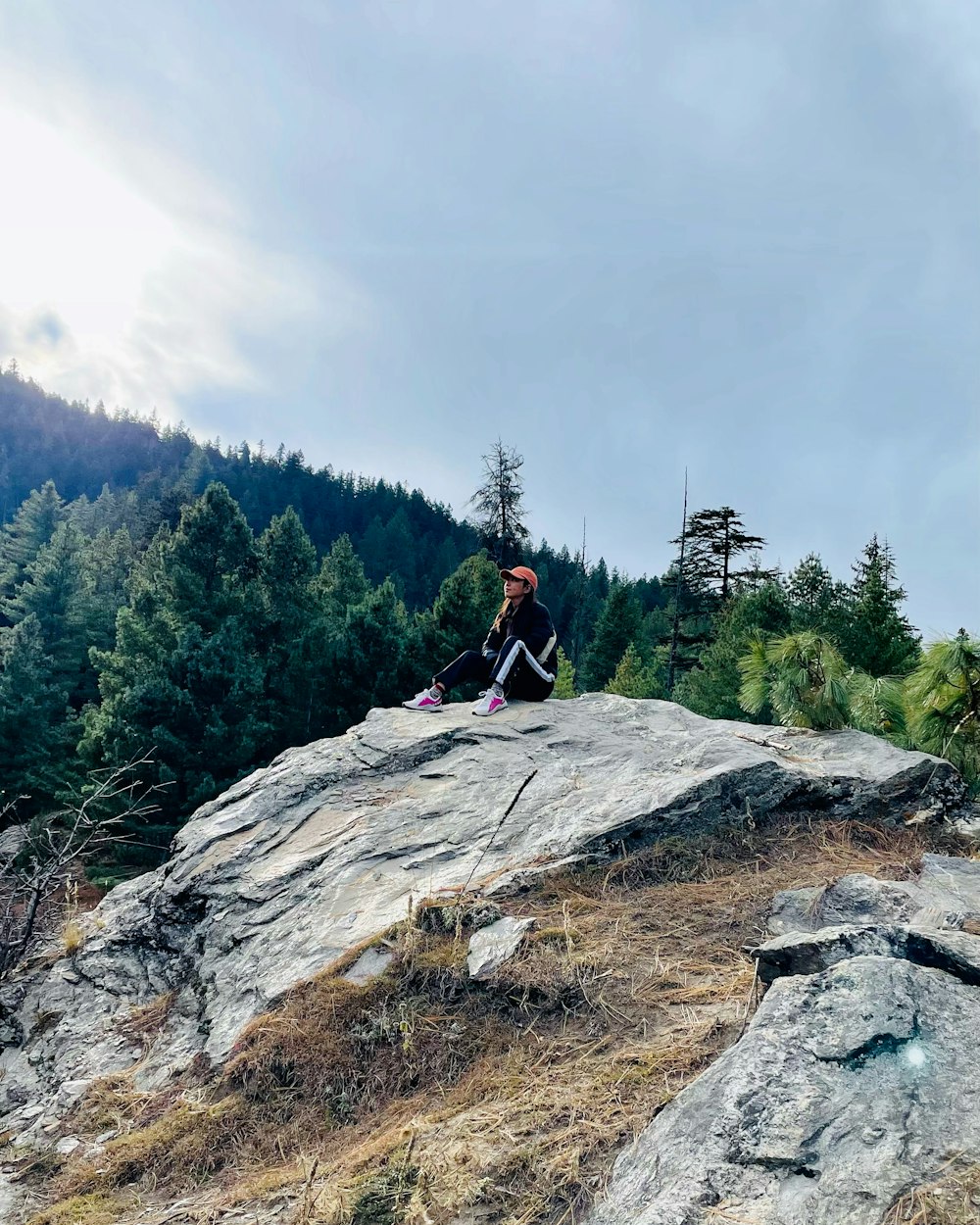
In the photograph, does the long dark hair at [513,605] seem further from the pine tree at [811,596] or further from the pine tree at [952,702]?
the pine tree at [811,596]

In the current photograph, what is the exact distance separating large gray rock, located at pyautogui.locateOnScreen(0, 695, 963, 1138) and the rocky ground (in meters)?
0.02

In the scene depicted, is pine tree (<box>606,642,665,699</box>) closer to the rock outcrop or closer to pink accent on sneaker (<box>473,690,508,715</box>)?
pink accent on sneaker (<box>473,690,508,715</box>)

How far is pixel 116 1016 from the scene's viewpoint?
4336mm

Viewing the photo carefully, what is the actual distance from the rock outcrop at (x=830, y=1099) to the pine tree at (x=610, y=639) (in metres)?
33.9

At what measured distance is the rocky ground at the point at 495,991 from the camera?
214 cm

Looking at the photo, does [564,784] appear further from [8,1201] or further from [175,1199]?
[8,1201]

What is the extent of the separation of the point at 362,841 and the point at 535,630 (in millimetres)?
2893

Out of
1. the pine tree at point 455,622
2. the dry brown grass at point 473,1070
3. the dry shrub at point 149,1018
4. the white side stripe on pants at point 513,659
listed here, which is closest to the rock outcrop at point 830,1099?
the dry brown grass at point 473,1070

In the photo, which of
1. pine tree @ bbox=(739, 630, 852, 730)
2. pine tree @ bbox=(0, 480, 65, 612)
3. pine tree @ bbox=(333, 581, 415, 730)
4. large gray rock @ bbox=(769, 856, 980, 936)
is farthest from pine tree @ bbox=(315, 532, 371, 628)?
large gray rock @ bbox=(769, 856, 980, 936)

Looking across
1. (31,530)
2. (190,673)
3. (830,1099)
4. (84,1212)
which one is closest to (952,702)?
(830,1099)

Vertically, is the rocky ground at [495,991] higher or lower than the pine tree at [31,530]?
lower

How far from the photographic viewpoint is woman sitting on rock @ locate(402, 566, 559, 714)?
22.6 ft

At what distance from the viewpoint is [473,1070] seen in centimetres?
281

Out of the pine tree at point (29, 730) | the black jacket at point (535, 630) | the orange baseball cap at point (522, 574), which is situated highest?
the orange baseball cap at point (522, 574)
